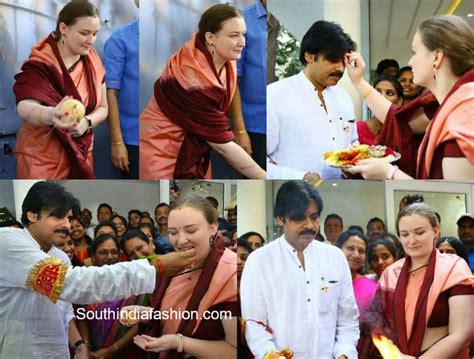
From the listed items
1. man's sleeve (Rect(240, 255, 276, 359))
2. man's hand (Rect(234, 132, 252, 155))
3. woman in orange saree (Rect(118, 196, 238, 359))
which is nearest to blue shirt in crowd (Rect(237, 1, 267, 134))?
man's hand (Rect(234, 132, 252, 155))

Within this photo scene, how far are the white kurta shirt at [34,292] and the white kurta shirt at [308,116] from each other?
0.94 metres

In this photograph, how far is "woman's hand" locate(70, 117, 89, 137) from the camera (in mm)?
3512

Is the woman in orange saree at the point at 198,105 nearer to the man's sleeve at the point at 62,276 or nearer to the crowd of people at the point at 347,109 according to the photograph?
the crowd of people at the point at 347,109

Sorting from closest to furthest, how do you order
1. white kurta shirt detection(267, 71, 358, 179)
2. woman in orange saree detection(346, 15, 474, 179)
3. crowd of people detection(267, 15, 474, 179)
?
woman in orange saree detection(346, 15, 474, 179)
crowd of people detection(267, 15, 474, 179)
white kurta shirt detection(267, 71, 358, 179)

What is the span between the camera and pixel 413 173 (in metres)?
3.42

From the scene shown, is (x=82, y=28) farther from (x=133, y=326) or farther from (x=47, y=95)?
(x=133, y=326)

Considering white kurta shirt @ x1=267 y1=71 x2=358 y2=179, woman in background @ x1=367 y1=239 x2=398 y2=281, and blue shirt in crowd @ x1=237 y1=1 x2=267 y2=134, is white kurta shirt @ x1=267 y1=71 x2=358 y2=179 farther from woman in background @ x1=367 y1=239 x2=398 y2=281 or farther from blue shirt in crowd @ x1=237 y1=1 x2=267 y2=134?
woman in background @ x1=367 y1=239 x2=398 y2=281

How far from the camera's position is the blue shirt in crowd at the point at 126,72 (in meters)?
3.51

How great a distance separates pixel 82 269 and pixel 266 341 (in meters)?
0.93

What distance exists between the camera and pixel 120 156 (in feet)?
11.7

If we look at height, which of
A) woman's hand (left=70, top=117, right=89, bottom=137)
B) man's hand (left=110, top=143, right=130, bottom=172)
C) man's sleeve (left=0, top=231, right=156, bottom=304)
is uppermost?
woman's hand (left=70, top=117, right=89, bottom=137)

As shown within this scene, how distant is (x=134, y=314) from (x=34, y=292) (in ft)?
1.59

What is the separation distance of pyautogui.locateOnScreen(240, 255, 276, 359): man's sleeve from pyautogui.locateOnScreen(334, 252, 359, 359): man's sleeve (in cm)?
33

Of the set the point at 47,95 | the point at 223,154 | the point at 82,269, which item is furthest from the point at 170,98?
the point at 82,269
